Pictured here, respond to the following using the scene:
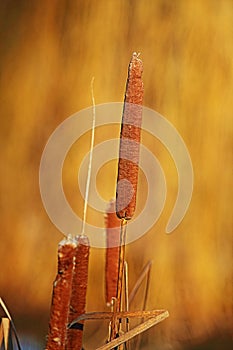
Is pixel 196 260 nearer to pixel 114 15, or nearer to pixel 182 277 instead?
pixel 182 277

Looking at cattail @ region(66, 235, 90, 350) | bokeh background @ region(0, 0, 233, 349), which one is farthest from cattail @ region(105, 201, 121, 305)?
cattail @ region(66, 235, 90, 350)

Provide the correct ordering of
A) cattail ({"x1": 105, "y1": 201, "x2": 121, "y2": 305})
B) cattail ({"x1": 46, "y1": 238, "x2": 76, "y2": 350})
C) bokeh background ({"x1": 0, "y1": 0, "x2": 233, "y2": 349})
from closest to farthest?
cattail ({"x1": 46, "y1": 238, "x2": 76, "y2": 350}), cattail ({"x1": 105, "y1": 201, "x2": 121, "y2": 305}), bokeh background ({"x1": 0, "y1": 0, "x2": 233, "y2": 349})

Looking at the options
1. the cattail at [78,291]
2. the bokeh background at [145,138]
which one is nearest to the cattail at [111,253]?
the bokeh background at [145,138]

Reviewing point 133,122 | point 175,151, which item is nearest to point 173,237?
point 175,151

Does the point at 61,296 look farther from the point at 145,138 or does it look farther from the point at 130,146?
the point at 145,138

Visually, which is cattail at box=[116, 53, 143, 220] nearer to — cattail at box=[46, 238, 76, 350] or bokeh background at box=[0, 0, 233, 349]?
cattail at box=[46, 238, 76, 350]

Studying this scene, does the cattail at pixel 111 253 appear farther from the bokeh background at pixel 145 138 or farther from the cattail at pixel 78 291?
the cattail at pixel 78 291
